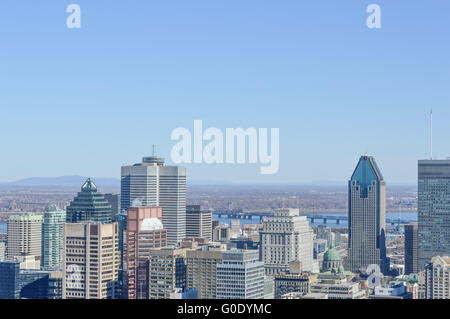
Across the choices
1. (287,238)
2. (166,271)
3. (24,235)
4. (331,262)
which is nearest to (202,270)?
(166,271)

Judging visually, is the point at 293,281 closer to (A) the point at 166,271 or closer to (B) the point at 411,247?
(A) the point at 166,271

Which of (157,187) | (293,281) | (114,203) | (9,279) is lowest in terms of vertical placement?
(9,279)

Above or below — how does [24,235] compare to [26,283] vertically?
above

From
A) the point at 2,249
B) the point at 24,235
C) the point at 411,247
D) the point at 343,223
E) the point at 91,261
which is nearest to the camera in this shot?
the point at 91,261

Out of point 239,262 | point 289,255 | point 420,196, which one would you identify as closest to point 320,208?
point 289,255

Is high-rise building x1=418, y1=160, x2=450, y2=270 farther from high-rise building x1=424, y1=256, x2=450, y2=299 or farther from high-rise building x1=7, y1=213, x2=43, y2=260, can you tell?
high-rise building x1=7, y1=213, x2=43, y2=260

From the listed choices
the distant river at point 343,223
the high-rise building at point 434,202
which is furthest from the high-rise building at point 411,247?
the distant river at point 343,223
